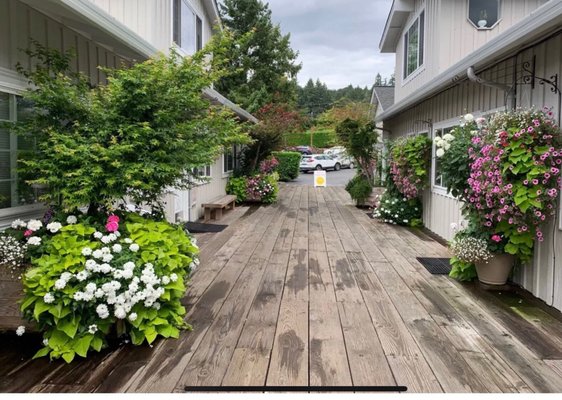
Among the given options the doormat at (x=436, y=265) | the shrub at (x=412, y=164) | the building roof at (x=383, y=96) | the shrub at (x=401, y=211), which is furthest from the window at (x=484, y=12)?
the building roof at (x=383, y=96)

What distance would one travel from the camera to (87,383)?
2.69 metres

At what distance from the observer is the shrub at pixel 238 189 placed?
13.2 metres

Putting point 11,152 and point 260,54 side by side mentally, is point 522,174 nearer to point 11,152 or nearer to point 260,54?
point 11,152

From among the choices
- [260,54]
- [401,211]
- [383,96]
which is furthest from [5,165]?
[260,54]

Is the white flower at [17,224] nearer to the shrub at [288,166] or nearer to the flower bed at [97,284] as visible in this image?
the flower bed at [97,284]

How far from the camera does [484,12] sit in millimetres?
9117

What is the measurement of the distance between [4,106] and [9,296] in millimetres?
1590

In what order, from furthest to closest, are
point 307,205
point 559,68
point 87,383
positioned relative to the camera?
1. point 307,205
2. point 559,68
3. point 87,383

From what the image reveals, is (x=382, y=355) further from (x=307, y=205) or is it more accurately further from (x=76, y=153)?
(x=307, y=205)

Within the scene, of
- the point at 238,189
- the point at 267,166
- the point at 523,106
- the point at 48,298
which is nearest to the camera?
the point at 48,298

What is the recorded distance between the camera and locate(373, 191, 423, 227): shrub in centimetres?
919

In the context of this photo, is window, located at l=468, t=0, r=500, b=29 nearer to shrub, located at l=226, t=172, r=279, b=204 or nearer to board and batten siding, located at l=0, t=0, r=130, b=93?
shrub, located at l=226, t=172, r=279, b=204
